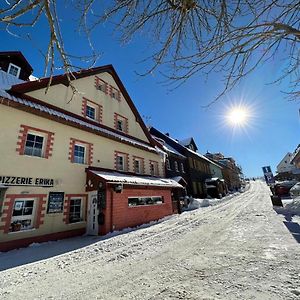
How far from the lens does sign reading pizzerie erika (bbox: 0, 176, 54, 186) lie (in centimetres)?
809

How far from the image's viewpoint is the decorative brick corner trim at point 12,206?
26.0 ft

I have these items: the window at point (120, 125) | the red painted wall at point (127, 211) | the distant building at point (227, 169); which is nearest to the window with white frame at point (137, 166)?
the red painted wall at point (127, 211)

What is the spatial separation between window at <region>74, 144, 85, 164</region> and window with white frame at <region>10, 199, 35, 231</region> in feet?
11.0

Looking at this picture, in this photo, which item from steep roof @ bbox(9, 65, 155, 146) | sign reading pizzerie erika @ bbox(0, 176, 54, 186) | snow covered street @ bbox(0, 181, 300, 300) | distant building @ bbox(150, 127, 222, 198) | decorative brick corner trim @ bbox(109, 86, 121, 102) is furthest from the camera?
distant building @ bbox(150, 127, 222, 198)

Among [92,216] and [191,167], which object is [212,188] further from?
[92,216]

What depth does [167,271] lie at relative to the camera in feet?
14.6

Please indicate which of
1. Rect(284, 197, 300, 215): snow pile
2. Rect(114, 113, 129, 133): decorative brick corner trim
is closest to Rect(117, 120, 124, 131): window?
Rect(114, 113, 129, 133): decorative brick corner trim

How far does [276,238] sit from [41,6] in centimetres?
859

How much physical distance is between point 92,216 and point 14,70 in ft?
39.8

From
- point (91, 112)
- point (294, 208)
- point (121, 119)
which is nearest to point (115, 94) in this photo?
point (121, 119)

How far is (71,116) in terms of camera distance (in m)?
12.2

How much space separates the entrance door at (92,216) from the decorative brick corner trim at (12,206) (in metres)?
2.58

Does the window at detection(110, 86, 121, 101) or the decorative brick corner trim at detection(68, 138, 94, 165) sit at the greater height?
the window at detection(110, 86, 121, 101)

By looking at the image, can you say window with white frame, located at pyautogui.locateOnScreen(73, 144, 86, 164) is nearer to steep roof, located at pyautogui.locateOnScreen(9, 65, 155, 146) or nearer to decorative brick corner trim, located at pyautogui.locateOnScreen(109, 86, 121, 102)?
steep roof, located at pyautogui.locateOnScreen(9, 65, 155, 146)
